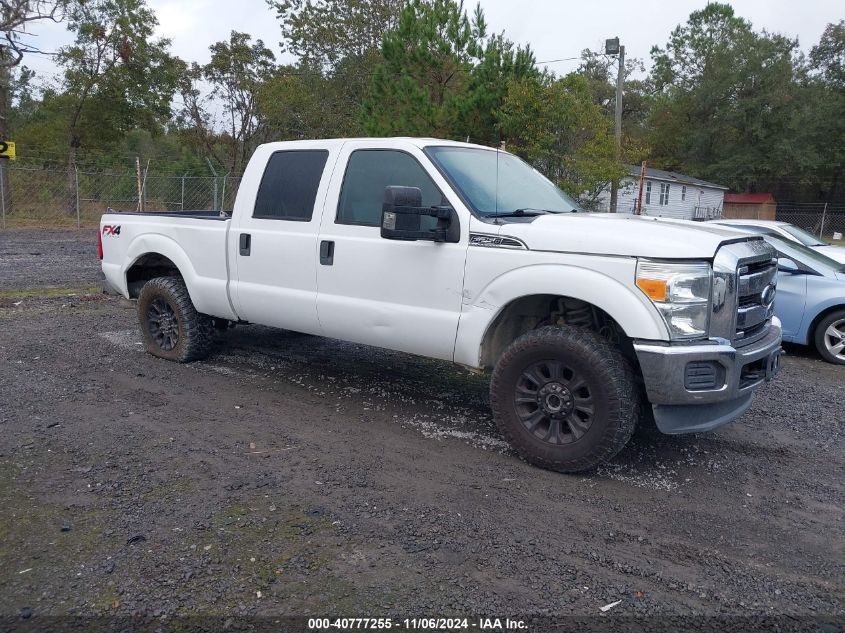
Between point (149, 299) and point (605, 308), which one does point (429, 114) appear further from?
point (605, 308)

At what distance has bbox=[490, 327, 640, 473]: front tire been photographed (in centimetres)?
417

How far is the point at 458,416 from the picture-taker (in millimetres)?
5547

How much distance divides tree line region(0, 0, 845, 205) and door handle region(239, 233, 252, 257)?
703 cm

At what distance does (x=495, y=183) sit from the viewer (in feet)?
17.3

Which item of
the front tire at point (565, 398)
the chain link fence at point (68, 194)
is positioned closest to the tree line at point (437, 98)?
the chain link fence at point (68, 194)

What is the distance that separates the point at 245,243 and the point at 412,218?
5.99 feet

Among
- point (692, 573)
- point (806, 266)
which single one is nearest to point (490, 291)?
point (692, 573)

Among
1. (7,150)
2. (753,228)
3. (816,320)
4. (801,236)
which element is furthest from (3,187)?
(816,320)

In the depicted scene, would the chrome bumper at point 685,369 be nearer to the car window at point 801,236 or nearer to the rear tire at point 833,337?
the rear tire at point 833,337

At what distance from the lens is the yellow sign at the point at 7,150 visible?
23.2m

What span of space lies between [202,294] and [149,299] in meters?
0.85

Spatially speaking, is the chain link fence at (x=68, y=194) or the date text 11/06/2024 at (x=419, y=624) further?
the chain link fence at (x=68, y=194)

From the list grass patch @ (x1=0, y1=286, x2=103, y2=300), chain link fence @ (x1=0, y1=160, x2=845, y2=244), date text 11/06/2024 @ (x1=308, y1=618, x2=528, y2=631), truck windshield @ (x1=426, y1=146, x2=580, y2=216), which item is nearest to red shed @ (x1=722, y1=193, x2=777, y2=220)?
chain link fence @ (x1=0, y1=160, x2=845, y2=244)

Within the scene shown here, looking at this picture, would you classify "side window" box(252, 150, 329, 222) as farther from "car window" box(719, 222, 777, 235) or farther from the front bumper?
"car window" box(719, 222, 777, 235)
